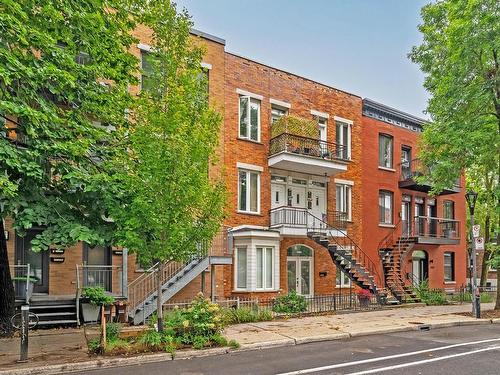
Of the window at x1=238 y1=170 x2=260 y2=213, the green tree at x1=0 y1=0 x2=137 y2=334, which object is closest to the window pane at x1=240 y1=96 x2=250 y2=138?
the window at x1=238 y1=170 x2=260 y2=213

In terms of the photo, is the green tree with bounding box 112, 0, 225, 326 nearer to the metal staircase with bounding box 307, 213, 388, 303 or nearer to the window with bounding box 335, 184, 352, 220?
the metal staircase with bounding box 307, 213, 388, 303

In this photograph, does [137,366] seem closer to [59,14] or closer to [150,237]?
[150,237]

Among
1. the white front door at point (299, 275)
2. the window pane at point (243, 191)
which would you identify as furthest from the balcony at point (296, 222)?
the white front door at point (299, 275)

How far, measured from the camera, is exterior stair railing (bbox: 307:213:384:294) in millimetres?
20886

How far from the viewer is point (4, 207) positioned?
31.3ft

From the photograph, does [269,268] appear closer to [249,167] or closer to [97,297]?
[249,167]

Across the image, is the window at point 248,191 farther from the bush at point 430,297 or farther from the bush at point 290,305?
the bush at point 430,297

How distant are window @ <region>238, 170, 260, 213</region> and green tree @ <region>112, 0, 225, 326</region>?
906cm

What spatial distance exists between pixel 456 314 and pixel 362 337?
689cm

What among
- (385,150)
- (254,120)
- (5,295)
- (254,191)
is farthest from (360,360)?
(385,150)

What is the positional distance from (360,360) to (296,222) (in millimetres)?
11627

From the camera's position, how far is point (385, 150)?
2666cm

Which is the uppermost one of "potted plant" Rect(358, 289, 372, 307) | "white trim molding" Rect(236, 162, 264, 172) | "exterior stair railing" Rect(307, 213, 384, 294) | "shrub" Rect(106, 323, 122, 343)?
"white trim molding" Rect(236, 162, 264, 172)

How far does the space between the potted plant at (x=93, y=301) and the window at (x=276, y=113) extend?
1184cm
